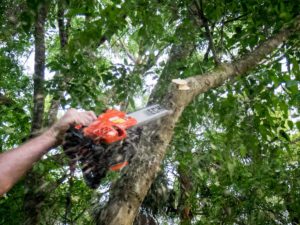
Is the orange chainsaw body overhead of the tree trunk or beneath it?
overhead

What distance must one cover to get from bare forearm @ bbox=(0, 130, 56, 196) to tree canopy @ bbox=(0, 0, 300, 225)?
0.55 meters

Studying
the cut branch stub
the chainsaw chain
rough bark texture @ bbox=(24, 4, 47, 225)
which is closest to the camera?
the chainsaw chain

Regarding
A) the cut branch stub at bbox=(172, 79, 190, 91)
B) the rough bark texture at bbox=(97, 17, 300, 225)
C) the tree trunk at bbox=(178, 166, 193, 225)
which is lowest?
the tree trunk at bbox=(178, 166, 193, 225)

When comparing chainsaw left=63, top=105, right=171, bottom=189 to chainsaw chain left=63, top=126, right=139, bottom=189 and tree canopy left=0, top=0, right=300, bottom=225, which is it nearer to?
chainsaw chain left=63, top=126, right=139, bottom=189

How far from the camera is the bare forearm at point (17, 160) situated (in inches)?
59.5

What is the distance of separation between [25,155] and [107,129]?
44cm

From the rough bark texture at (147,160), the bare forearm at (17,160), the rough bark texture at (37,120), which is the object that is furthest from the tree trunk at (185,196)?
the bare forearm at (17,160)

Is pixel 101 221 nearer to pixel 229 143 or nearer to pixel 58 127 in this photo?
pixel 58 127

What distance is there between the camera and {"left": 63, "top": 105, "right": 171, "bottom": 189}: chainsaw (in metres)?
1.85

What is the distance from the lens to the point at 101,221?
2141 mm

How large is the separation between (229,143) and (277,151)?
0.46 metres

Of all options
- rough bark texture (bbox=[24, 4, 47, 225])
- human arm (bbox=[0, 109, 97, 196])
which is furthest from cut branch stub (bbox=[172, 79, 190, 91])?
rough bark texture (bbox=[24, 4, 47, 225])

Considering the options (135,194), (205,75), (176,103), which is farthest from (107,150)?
(205,75)

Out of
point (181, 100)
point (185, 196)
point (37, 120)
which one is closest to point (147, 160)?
point (181, 100)
